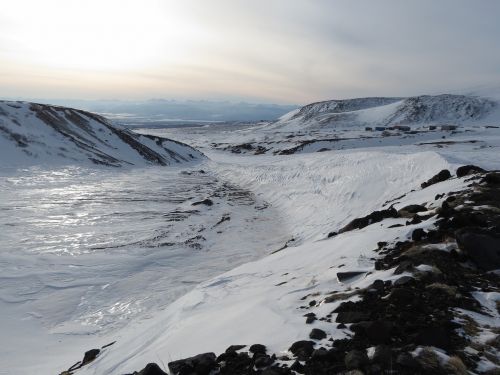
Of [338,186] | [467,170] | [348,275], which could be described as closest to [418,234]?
[348,275]

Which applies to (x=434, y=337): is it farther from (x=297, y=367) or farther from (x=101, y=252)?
(x=101, y=252)

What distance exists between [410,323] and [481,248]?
341 centimetres

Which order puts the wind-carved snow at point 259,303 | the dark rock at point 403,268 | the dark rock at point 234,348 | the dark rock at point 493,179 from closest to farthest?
the dark rock at point 234,348 → the wind-carved snow at point 259,303 → the dark rock at point 403,268 → the dark rock at point 493,179

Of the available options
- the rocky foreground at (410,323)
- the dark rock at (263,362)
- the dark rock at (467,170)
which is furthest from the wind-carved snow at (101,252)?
the dark rock at (467,170)

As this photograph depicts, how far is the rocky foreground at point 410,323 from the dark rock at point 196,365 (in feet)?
0.05

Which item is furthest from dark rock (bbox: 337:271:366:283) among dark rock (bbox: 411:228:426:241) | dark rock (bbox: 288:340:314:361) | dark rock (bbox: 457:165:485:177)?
dark rock (bbox: 457:165:485:177)

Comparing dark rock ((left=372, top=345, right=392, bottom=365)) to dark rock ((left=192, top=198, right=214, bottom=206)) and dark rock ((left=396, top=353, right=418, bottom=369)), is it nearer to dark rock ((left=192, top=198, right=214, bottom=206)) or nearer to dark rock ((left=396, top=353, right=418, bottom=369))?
dark rock ((left=396, top=353, right=418, bottom=369))

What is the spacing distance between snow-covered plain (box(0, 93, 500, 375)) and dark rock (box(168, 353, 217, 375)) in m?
0.87

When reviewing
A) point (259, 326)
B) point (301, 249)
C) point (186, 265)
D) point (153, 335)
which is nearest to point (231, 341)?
point (259, 326)

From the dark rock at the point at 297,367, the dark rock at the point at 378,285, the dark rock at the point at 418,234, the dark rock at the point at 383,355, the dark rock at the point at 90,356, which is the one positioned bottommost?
the dark rock at the point at 90,356

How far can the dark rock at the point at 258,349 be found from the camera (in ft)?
20.9

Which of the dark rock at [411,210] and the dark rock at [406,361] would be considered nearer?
the dark rock at [406,361]

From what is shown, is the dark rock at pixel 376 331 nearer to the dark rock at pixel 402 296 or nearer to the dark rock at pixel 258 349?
the dark rock at pixel 402 296

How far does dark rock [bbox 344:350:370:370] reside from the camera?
525 cm
